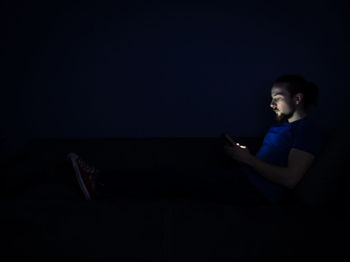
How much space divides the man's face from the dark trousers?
44cm

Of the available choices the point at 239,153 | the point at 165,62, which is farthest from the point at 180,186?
the point at 165,62

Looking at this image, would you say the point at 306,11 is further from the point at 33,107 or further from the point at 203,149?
the point at 33,107

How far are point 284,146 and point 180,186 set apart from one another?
0.58 meters

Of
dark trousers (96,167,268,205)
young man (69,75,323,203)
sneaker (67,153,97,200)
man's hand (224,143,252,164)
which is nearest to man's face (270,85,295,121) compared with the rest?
young man (69,75,323,203)

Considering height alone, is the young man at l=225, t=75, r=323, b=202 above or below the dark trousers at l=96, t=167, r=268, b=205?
above

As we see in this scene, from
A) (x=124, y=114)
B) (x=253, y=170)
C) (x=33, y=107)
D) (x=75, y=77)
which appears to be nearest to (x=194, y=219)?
(x=253, y=170)

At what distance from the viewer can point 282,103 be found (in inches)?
49.8

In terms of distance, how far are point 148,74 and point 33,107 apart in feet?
3.35

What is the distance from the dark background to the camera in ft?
5.82

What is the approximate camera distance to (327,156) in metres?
0.88

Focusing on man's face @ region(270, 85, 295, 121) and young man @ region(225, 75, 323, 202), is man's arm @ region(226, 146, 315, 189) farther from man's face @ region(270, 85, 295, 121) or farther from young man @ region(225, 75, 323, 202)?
man's face @ region(270, 85, 295, 121)

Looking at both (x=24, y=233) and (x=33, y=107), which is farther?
(x=33, y=107)

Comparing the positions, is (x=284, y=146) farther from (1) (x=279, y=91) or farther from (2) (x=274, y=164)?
(1) (x=279, y=91)

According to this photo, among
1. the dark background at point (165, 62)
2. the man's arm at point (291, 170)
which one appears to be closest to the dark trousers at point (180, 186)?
the man's arm at point (291, 170)
